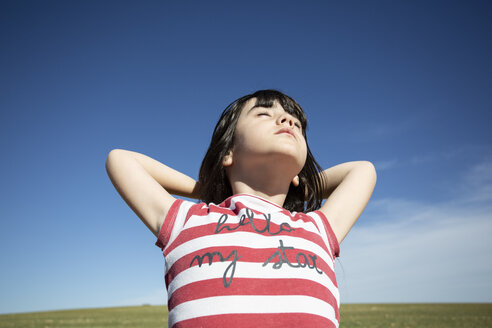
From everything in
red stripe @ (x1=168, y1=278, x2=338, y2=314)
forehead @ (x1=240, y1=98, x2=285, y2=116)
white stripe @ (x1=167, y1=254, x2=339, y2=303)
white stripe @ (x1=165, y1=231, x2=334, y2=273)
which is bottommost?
red stripe @ (x1=168, y1=278, x2=338, y2=314)

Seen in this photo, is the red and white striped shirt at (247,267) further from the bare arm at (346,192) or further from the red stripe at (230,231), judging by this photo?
the bare arm at (346,192)

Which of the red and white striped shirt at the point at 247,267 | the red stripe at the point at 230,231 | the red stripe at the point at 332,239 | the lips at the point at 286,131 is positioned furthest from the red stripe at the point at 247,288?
the lips at the point at 286,131

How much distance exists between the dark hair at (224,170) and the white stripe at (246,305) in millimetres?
1147

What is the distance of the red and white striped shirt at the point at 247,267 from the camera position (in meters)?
1.63

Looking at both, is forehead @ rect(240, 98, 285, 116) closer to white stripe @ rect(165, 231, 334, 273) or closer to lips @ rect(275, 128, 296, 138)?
lips @ rect(275, 128, 296, 138)

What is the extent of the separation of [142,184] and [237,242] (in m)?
0.81

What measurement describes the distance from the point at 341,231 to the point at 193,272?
107 centimetres

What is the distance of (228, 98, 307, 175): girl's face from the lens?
225cm

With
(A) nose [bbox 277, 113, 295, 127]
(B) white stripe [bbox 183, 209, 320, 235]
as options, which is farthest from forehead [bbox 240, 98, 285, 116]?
(B) white stripe [bbox 183, 209, 320, 235]

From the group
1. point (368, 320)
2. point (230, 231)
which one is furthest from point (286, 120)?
point (368, 320)

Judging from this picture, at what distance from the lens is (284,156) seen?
7.35 feet

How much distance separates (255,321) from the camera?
158cm

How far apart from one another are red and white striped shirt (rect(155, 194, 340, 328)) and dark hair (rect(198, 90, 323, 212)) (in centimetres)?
58

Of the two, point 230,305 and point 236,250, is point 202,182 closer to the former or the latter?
point 236,250
